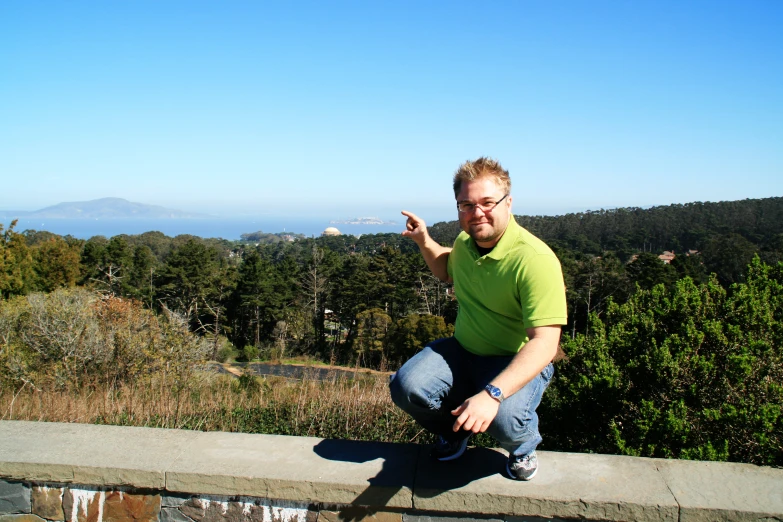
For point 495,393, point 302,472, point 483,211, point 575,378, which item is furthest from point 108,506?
point 575,378

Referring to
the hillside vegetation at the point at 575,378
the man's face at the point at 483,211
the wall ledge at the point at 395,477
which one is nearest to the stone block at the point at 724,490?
the wall ledge at the point at 395,477

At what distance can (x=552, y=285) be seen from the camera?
6.28 feet

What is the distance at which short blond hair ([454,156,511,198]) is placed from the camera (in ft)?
6.90

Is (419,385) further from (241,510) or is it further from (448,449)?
(241,510)

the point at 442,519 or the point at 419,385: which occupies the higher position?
the point at 419,385

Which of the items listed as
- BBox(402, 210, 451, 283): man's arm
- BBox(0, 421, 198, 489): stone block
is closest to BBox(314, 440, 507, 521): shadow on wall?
BBox(0, 421, 198, 489): stone block

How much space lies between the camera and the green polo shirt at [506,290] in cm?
192

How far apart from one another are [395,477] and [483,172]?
4.12 ft

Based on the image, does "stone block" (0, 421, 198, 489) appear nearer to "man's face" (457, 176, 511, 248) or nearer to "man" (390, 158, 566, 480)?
"man" (390, 158, 566, 480)

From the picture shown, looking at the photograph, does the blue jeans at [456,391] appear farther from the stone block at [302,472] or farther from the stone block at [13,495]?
the stone block at [13,495]

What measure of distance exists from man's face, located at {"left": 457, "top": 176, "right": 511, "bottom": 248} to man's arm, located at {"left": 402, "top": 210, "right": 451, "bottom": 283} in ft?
1.34

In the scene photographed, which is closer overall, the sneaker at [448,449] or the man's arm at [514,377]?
the man's arm at [514,377]

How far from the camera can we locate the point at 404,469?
7.13ft

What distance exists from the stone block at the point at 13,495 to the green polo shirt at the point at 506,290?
1.99 m
